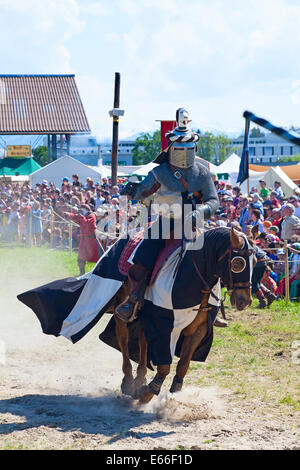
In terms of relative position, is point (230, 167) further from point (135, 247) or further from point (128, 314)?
point (128, 314)

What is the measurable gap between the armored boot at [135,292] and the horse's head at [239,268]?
76 centimetres

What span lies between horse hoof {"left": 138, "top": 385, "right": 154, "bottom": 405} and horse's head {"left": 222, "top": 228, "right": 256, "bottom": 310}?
1.20 metres

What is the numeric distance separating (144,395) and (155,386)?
0.22m

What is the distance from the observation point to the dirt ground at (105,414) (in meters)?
5.13

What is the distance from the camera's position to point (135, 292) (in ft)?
19.6

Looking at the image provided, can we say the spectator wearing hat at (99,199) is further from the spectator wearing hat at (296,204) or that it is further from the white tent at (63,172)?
the white tent at (63,172)

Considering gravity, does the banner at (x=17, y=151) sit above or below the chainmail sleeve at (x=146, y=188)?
above

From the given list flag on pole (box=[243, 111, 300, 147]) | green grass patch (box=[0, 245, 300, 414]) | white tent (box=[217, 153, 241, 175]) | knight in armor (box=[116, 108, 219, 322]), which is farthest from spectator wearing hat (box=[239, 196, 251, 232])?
white tent (box=[217, 153, 241, 175])

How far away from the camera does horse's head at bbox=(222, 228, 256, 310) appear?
18.2 feet

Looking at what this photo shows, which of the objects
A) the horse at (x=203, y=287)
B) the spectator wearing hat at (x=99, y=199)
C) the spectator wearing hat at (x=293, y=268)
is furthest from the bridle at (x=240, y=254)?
the spectator wearing hat at (x=99, y=199)

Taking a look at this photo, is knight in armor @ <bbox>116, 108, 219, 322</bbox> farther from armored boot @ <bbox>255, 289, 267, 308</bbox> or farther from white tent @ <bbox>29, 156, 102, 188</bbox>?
white tent @ <bbox>29, 156, 102, 188</bbox>

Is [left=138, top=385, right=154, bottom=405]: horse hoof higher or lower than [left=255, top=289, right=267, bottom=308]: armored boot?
lower

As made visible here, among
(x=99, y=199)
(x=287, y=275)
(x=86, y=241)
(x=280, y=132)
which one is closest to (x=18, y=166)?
(x=99, y=199)
